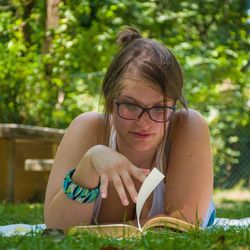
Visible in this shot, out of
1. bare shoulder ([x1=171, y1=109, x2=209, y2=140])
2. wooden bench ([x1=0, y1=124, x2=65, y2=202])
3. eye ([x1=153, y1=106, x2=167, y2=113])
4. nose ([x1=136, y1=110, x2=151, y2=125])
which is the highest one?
eye ([x1=153, y1=106, x2=167, y2=113])

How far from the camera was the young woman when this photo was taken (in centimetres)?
219

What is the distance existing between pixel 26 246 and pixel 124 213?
0.92 meters

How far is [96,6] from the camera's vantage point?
873 centimetres

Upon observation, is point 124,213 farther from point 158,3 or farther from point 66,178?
point 158,3

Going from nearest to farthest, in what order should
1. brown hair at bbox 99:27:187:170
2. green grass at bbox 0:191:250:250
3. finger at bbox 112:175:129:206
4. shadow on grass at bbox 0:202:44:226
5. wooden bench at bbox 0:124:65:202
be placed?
green grass at bbox 0:191:250:250, finger at bbox 112:175:129:206, brown hair at bbox 99:27:187:170, shadow on grass at bbox 0:202:44:226, wooden bench at bbox 0:124:65:202

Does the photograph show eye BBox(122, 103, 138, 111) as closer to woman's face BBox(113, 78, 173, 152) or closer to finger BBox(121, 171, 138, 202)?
woman's face BBox(113, 78, 173, 152)

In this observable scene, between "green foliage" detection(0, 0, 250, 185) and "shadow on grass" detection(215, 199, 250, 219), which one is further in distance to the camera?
"green foliage" detection(0, 0, 250, 185)

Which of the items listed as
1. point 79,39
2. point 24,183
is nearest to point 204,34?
point 79,39

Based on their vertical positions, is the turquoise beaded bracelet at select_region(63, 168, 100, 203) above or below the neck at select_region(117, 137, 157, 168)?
below

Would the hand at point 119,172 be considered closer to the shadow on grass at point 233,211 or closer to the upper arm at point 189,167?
the upper arm at point 189,167

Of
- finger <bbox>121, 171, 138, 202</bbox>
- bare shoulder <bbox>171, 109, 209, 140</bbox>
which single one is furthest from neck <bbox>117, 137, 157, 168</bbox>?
finger <bbox>121, 171, 138, 202</bbox>

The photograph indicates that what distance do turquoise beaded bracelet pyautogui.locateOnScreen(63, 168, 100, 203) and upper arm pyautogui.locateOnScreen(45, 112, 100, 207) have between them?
0.44ft

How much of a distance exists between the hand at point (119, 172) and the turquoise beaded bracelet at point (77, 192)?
28cm

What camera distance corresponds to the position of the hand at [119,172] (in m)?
1.87
